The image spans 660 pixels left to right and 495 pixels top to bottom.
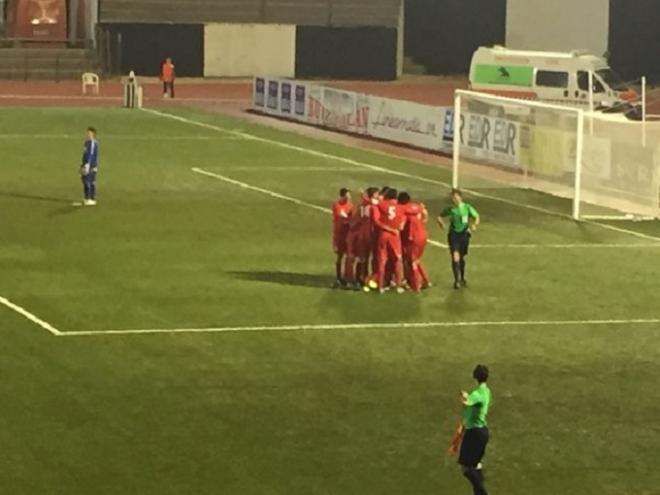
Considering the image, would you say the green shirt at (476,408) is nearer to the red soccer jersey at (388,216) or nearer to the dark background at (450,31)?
the red soccer jersey at (388,216)

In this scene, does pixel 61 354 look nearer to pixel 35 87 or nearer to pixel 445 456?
pixel 445 456

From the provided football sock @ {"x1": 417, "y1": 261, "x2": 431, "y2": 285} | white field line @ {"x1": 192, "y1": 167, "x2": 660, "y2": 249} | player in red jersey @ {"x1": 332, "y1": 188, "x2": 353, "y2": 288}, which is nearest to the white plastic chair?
white field line @ {"x1": 192, "y1": 167, "x2": 660, "y2": 249}

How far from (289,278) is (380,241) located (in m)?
2.35

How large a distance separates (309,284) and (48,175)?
599 inches

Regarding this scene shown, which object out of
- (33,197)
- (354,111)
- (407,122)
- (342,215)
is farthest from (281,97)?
(342,215)

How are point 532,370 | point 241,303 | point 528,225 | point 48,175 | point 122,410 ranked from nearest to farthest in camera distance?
point 122,410
point 532,370
point 241,303
point 528,225
point 48,175

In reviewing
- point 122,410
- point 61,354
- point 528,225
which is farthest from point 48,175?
point 122,410

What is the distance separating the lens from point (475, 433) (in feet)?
50.4

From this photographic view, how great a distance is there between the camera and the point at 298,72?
76.6 m

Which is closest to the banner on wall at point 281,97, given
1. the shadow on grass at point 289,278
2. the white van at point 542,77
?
the white van at point 542,77

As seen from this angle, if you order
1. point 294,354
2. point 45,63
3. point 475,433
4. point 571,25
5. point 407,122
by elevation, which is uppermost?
point 571,25

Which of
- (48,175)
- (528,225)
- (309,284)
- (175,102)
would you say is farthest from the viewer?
(175,102)

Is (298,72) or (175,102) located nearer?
(175,102)

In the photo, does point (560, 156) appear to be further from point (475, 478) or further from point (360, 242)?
point (475, 478)
